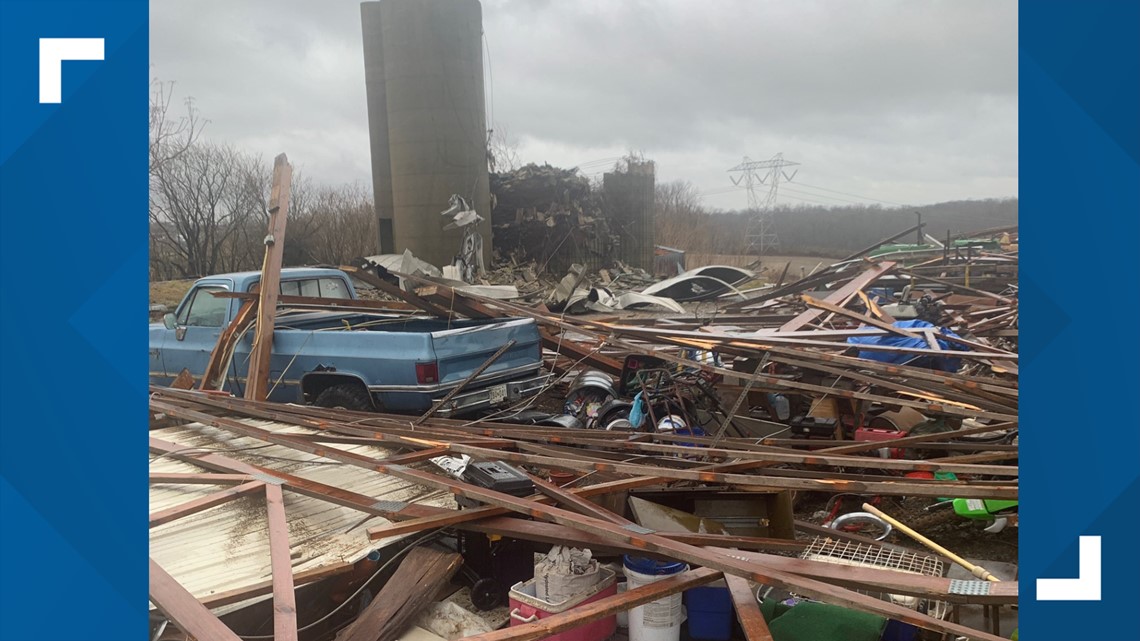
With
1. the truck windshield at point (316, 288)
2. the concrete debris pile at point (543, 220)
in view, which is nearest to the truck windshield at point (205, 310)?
the truck windshield at point (316, 288)

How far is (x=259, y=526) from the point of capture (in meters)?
4.06

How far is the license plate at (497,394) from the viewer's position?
6.95 m

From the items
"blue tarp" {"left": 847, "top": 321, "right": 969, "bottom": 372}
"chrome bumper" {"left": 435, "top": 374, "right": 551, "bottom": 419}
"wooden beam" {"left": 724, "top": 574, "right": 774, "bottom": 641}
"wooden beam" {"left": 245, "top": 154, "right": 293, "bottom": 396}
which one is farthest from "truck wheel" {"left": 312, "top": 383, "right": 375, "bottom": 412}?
"blue tarp" {"left": 847, "top": 321, "right": 969, "bottom": 372}

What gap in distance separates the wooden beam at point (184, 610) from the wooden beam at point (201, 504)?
0.76m

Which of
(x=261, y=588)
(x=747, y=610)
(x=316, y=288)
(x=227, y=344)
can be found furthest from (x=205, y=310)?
(x=747, y=610)

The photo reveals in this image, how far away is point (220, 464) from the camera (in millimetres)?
4777

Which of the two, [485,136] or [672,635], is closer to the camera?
[672,635]

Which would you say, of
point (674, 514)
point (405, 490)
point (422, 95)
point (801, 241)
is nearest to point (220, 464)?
point (405, 490)

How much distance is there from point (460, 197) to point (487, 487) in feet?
62.1

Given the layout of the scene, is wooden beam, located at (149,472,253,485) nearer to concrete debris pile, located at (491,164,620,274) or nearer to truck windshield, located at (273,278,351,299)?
truck windshield, located at (273,278,351,299)

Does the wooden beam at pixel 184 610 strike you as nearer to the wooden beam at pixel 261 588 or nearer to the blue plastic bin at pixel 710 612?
the wooden beam at pixel 261 588

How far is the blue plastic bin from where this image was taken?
10.7ft

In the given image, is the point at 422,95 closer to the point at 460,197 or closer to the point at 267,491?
the point at 460,197

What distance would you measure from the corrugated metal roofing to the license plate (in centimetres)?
182
